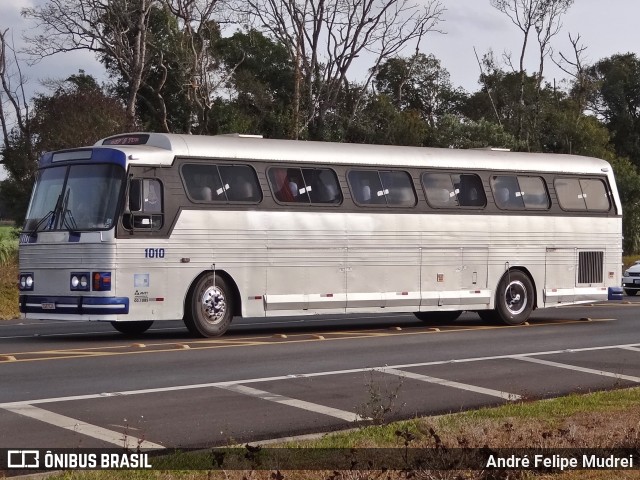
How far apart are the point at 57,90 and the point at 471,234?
24106 millimetres

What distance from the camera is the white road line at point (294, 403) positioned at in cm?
1219

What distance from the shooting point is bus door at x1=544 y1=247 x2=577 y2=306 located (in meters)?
24.8

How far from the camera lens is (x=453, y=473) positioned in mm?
7973

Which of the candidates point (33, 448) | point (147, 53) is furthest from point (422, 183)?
point (147, 53)

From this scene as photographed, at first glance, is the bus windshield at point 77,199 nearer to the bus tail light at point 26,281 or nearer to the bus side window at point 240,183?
the bus tail light at point 26,281

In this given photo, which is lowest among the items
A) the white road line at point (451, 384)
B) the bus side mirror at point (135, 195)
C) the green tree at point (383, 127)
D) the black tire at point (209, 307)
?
the white road line at point (451, 384)

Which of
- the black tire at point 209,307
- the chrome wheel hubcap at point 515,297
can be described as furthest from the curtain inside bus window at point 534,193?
the black tire at point 209,307

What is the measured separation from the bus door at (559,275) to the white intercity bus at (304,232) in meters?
0.03

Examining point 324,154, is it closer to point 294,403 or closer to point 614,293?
point 614,293

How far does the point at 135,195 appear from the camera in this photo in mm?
19078

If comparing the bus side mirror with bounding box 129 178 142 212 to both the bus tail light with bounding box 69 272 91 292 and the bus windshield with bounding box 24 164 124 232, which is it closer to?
the bus windshield with bounding box 24 164 124 232

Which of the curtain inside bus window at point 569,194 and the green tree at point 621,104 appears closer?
the curtain inside bus window at point 569,194

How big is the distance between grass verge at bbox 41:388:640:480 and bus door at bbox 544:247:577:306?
11.3m

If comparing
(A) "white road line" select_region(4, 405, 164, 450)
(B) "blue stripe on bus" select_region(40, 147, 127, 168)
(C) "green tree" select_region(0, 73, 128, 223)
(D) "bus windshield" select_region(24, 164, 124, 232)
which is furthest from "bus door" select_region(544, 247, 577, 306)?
(C) "green tree" select_region(0, 73, 128, 223)
